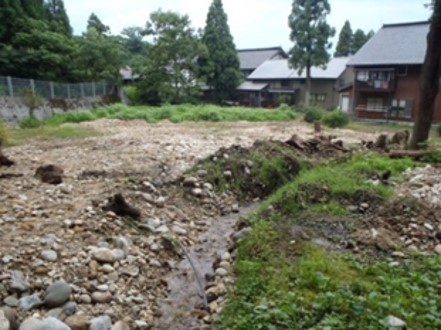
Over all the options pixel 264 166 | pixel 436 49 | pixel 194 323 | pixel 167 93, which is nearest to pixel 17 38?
pixel 167 93

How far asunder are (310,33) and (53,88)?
14.8 meters

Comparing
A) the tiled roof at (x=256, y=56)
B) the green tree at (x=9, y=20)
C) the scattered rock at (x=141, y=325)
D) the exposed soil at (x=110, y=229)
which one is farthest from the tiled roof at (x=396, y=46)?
the scattered rock at (x=141, y=325)

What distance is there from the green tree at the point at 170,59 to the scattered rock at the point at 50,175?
17257mm

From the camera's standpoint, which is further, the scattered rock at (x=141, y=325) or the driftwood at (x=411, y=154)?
the driftwood at (x=411, y=154)

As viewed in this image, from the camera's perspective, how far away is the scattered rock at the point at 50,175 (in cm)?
564

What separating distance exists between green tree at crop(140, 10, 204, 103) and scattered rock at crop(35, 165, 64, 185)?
17257 mm

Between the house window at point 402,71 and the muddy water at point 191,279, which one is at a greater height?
the house window at point 402,71

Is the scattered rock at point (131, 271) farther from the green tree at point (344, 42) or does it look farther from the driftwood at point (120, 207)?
the green tree at point (344, 42)

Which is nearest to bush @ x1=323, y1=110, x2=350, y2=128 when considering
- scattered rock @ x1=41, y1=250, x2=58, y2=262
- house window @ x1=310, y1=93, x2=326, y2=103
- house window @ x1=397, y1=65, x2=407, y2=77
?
house window @ x1=397, y1=65, x2=407, y2=77

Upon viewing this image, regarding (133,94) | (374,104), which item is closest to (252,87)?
(374,104)

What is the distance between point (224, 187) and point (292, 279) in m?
3.54

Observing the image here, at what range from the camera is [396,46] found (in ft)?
73.7

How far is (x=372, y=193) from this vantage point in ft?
17.1

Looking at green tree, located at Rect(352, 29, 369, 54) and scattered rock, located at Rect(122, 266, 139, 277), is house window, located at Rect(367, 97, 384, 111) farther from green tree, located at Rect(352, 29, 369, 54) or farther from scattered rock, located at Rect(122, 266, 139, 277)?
scattered rock, located at Rect(122, 266, 139, 277)
